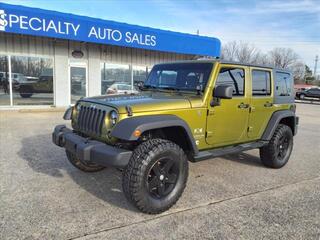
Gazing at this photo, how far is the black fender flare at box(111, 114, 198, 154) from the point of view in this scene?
3.45 meters

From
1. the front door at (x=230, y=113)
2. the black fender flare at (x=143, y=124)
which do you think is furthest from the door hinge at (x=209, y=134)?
the black fender flare at (x=143, y=124)

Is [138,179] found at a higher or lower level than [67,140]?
lower

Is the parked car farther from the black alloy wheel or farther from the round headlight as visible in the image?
the round headlight

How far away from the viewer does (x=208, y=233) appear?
3354 mm

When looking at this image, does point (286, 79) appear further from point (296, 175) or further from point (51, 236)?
point (51, 236)

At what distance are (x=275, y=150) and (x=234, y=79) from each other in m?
1.75

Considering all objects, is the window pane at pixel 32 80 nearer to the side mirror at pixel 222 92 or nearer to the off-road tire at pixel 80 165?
the off-road tire at pixel 80 165

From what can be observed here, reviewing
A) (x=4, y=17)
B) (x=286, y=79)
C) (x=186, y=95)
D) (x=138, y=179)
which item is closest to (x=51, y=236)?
(x=138, y=179)

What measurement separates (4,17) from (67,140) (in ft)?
31.9

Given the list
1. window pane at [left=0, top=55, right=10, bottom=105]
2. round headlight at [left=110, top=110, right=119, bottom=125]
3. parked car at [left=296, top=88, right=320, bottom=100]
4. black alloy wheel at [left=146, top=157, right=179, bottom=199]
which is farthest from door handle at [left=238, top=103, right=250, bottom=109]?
parked car at [left=296, top=88, right=320, bottom=100]

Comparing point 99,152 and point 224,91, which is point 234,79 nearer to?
point 224,91

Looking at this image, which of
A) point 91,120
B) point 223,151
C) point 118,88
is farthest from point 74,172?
point 118,88

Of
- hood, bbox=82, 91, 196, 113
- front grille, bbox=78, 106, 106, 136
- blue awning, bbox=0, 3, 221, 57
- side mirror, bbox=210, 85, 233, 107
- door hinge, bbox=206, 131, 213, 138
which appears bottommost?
door hinge, bbox=206, 131, 213, 138

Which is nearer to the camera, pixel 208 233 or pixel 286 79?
pixel 208 233
